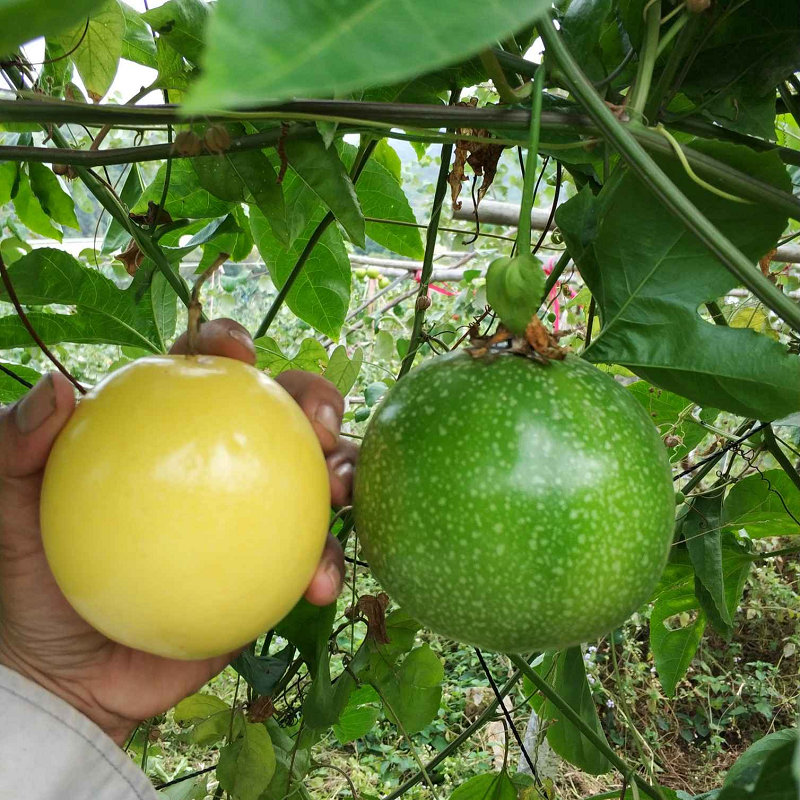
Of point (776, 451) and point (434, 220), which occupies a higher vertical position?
point (434, 220)

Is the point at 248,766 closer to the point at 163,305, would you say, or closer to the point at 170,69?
the point at 163,305

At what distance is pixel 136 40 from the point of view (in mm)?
1115

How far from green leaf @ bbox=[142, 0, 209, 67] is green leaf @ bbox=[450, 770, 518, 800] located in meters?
1.12

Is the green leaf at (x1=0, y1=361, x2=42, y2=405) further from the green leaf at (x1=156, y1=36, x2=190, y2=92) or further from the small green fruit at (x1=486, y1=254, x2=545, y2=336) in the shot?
the small green fruit at (x1=486, y1=254, x2=545, y2=336)

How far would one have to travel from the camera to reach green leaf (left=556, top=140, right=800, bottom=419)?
70 centimetres

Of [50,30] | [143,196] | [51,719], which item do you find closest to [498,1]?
[50,30]

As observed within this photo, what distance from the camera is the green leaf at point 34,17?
239mm

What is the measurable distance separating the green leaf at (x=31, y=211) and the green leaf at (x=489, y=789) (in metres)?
1.15

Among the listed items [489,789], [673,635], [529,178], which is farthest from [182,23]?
[673,635]

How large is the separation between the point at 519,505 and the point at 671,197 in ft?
0.78

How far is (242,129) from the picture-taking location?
0.90 m

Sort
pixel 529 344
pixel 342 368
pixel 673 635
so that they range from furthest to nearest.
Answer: pixel 673 635 → pixel 342 368 → pixel 529 344

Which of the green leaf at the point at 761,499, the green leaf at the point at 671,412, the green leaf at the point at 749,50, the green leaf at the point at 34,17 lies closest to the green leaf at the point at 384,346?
the green leaf at the point at 671,412

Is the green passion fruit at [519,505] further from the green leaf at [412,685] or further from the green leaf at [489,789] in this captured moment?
the green leaf at [489,789]
